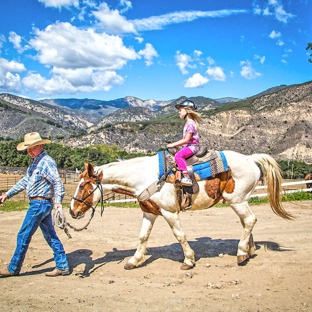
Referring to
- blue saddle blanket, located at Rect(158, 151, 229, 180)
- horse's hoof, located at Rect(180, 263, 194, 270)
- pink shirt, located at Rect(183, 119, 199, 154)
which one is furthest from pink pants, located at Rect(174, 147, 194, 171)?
horse's hoof, located at Rect(180, 263, 194, 270)

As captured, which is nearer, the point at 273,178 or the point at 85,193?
the point at 85,193

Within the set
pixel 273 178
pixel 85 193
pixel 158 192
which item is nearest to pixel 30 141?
pixel 85 193

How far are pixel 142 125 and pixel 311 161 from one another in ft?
193

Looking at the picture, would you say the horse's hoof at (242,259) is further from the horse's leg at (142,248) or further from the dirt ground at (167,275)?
the horse's leg at (142,248)

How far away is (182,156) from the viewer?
226 inches

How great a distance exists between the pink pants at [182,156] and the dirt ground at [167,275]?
5.85 ft

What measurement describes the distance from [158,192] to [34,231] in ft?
7.11

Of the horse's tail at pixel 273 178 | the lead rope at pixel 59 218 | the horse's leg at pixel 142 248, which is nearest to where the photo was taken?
the lead rope at pixel 59 218

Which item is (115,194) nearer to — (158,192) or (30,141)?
(158,192)

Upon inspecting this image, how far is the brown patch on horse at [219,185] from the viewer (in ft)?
19.5

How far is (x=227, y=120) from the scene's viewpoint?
97.9 meters

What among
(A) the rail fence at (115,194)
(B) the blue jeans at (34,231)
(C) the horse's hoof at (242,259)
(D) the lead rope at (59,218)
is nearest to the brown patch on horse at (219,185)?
(C) the horse's hoof at (242,259)

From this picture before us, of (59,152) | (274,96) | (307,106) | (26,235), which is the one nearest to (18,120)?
(59,152)

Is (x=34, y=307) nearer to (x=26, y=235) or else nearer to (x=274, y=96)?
(x=26, y=235)
